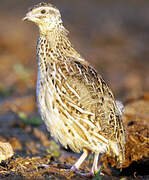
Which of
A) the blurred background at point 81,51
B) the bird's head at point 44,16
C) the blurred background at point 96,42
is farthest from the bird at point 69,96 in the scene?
Answer: the blurred background at point 96,42

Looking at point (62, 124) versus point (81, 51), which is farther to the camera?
point (81, 51)

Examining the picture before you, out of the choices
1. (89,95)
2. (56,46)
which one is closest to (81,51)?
(56,46)

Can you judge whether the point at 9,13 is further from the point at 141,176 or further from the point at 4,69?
the point at 141,176

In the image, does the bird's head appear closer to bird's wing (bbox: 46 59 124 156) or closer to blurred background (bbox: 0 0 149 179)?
bird's wing (bbox: 46 59 124 156)

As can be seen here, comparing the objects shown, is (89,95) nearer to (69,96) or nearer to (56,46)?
(69,96)

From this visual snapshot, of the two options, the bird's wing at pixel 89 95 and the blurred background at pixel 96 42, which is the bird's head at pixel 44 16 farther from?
the blurred background at pixel 96 42

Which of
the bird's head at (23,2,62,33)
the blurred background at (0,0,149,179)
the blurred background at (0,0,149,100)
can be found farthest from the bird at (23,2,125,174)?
the blurred background at (0,0,149,100)

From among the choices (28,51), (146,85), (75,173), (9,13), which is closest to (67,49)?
(75,173)
